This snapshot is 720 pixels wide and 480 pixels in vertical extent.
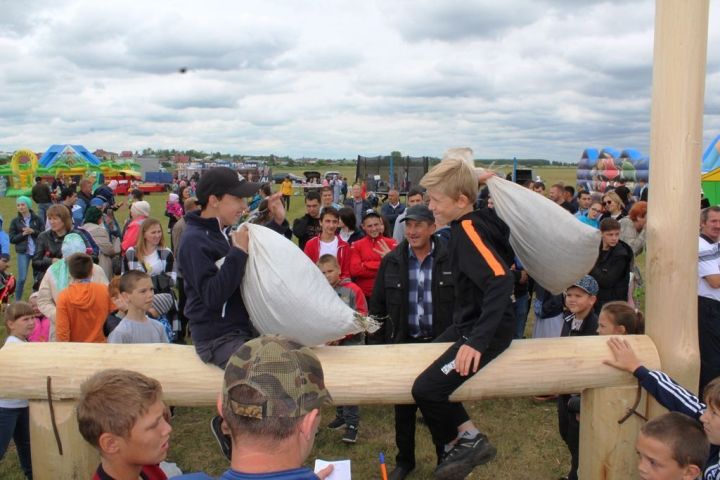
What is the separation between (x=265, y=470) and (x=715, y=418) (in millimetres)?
2049

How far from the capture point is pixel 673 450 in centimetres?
228

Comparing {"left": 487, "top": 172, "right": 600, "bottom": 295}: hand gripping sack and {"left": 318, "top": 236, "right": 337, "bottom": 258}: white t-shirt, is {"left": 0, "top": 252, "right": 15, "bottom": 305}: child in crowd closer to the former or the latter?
{"left": 318, "top": 236, "right": 337, "bottom": 258}: white t-shirt

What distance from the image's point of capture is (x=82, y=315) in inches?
184

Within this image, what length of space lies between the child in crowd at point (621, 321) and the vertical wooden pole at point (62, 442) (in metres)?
3.00

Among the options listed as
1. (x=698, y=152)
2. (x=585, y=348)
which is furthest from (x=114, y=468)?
(x=698, y=152)

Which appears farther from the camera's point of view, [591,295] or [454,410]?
[591,295]

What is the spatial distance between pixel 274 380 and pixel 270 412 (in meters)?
0.07

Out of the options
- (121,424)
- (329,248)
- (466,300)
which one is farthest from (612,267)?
(121,424)

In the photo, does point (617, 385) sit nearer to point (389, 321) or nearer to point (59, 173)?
point (389, 321)

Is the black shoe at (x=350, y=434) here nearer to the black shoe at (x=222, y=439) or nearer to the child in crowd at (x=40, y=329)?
the black shoe at (x=222, y=439)

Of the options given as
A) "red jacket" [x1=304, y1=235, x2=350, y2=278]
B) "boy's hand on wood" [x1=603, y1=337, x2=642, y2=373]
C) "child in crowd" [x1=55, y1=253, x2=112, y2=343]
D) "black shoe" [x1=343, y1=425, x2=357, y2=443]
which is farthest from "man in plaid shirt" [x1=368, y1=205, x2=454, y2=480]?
"child in crowd" [x1=55, y1=253, x2=112, y2=343]

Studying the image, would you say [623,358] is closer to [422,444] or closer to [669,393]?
[669,393]

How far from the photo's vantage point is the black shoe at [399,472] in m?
4.05

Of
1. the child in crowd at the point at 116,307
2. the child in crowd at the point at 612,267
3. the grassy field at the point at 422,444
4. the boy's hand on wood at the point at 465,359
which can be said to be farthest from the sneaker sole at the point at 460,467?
the child in crowd at the point at 612,267
